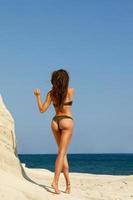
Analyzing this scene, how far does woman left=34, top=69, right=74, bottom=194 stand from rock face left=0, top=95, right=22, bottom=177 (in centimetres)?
118

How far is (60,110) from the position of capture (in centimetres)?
979

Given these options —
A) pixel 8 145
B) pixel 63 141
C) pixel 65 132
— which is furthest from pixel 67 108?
pixel 8 145

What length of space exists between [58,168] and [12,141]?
205 cm

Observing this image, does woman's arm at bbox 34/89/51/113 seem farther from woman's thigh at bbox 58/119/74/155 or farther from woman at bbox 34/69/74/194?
woman's thigh at bbox 58/119/74/155

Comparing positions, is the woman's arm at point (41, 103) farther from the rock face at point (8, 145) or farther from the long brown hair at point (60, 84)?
the rock face at point (8, 145)

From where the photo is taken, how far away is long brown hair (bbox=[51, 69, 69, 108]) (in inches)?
380

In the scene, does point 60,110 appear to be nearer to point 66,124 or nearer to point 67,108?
point 67,108

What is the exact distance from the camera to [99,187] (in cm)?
1424

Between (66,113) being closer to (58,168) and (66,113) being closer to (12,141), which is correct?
(58,168)

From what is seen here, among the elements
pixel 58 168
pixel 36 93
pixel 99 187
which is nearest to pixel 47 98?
pixel 36 93

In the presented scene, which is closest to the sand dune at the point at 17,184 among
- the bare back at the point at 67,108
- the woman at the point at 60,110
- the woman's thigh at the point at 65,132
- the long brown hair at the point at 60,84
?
the woman at the point at 60,110

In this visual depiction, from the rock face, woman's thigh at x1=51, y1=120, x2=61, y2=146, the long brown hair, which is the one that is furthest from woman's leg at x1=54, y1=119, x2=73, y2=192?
the rock face

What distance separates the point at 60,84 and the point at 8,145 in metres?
2.15

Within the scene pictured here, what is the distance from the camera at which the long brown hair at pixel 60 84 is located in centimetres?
966
